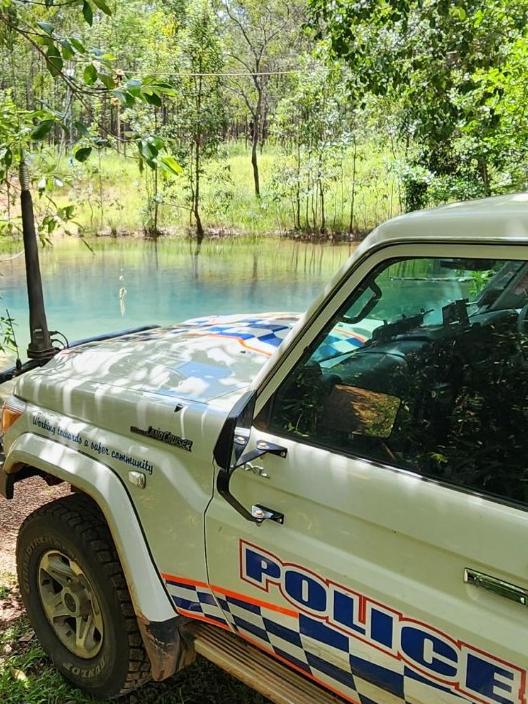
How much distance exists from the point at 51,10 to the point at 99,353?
2.63m

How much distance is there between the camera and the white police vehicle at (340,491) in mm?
1314

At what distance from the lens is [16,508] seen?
3.90 meters

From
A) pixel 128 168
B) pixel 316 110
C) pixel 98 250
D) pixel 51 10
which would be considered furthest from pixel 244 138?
pixel 51 10

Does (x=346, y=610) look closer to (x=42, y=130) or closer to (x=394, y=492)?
(x=394, y=492)

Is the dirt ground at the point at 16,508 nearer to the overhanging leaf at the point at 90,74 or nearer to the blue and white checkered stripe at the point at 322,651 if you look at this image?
the blue and white checkered stripe at the point at 322,651

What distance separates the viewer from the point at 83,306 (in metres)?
13.9

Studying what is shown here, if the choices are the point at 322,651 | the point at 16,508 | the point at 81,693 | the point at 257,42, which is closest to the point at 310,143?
the point at 257,42

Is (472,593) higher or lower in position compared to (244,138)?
lower

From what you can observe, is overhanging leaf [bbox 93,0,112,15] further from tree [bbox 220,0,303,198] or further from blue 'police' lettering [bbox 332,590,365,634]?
tree [bbox 220,0,303,198]

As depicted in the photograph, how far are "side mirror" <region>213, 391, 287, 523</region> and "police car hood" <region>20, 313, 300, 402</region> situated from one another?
0.25m

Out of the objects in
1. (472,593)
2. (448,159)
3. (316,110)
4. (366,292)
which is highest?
(316,110)

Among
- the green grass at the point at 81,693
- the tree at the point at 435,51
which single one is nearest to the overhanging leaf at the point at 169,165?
the green grass at the point at 81,693

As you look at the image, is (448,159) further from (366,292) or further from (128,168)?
(128,168)

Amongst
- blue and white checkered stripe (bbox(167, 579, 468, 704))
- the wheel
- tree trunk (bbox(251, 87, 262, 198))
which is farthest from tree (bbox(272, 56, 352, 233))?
blue and white checkered stripe (bbox(167, 579, 468, 704))
